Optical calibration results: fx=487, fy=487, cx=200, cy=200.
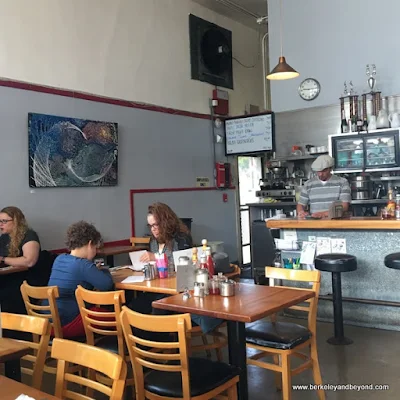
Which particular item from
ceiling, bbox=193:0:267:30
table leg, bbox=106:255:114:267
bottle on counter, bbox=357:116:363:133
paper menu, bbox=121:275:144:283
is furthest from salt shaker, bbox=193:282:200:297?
ceiling, bbox=193:0:267:30

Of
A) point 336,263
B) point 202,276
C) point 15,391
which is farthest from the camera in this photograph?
point 336,263

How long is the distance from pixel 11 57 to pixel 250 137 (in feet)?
12.5

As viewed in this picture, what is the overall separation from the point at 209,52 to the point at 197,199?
2.38 m

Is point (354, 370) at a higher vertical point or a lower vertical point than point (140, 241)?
lower

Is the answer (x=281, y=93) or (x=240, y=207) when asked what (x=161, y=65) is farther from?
(x=240, y=207)

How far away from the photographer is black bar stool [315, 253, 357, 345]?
4.26 metres

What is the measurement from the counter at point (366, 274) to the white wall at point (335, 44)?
9.10 feet

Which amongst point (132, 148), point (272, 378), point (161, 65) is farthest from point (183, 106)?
point (272, 378)

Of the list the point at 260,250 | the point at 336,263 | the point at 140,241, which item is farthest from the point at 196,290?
the point at 260,250

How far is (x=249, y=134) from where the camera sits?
7707 millimetres

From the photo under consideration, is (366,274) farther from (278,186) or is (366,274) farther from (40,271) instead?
(40,271)

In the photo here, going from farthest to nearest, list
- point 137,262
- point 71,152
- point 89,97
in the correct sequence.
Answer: point 89,97
point 71,152
point 137,262

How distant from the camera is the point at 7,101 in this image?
5137mm

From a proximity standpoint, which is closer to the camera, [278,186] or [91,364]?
[91,364]
